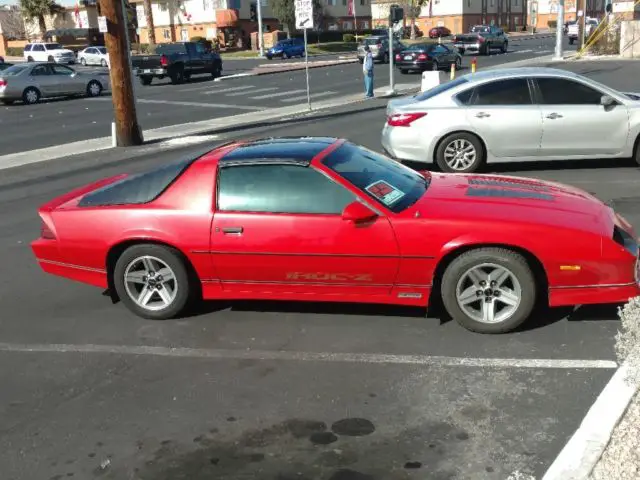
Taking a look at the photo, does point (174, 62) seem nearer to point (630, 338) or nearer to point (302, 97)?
point (302, 97)

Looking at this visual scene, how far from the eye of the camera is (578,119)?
1024cm

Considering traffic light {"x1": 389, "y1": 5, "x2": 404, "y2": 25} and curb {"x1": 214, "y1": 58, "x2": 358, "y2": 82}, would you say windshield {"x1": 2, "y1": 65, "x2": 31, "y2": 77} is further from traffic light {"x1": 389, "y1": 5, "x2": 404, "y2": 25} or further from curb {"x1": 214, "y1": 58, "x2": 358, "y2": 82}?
traffic light {"x1": 389, "y1": 5, "x2": 404, "y2": 25}

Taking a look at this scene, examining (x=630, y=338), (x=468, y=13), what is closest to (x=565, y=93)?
(x=630, y=338)

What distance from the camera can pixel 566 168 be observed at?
11.1m

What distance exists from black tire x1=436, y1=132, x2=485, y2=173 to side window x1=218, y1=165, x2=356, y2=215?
5704mm

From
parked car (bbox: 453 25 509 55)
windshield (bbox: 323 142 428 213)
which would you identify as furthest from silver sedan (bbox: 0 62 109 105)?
parked car (bbox: 453 25 509 55)

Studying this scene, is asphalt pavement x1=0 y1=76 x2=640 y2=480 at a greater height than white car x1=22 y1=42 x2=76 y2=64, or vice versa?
white car x1=22 y1=42 x2=76 y2=64

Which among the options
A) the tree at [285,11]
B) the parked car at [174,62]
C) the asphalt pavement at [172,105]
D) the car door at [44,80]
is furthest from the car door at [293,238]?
the tree at [285,11]

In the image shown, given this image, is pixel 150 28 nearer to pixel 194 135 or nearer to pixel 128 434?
pixel 194 135

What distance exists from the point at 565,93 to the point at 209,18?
220 ft

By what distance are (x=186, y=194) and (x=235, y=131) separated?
12.5 meters

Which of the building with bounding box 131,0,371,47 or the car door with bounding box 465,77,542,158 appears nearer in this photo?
the car door with bounding box 465,77,542,158

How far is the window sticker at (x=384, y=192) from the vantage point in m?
5.32

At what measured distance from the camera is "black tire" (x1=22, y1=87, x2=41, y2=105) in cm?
2766
